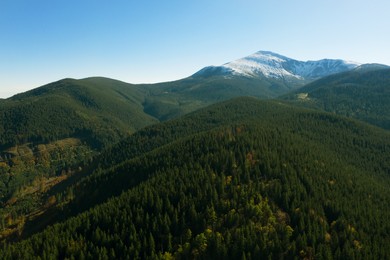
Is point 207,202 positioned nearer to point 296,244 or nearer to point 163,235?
point 163,235

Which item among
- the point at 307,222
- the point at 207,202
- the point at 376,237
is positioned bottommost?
the point at 376,237

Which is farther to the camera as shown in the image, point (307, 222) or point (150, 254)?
point (307, 222)

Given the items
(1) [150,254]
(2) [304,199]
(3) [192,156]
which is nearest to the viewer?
(1) [150,254]

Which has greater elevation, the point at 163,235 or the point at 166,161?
the point at 166,161

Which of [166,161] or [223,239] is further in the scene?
[166,161]

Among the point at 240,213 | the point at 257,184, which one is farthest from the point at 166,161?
the point at 240,213

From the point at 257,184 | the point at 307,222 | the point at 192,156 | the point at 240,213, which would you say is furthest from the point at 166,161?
the point at 307,222

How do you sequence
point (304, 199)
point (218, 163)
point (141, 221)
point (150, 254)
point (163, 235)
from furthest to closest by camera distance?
point (218, 163) → point (304, 199) → point (141, 221) → point (163, 235) → point (150, 254)

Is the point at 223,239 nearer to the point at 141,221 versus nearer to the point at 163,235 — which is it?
the point at 163,235

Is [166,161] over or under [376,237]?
over
